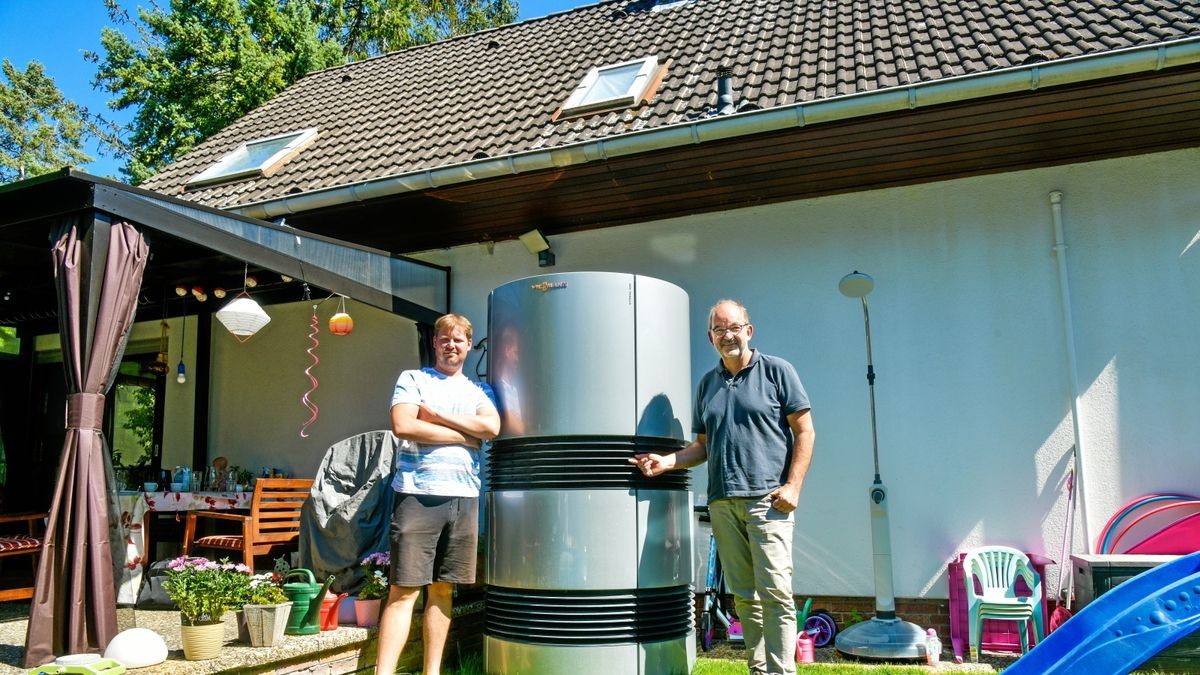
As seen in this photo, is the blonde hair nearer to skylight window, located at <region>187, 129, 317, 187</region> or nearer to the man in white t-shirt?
the man in white t-shirt

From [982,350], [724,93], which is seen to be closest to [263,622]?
[724,93]

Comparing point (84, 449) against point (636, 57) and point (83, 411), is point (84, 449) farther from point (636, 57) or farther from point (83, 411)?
point (636, 57)

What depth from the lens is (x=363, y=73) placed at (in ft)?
30.4

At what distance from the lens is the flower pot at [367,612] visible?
4.04m

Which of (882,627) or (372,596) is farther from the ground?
(372,596)

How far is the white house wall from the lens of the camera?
4637 millimetres

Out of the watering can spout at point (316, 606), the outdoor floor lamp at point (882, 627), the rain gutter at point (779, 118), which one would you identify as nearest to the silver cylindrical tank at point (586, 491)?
the watering can spout at point (316, 606)

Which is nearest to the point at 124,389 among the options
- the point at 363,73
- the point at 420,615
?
the point at 363,73

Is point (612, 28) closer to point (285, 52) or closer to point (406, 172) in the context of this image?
point (406, 172)

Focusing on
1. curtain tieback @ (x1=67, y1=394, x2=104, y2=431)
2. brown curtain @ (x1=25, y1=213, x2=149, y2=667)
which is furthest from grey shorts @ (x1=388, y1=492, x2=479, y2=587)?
curtain tieback @ (x1=67, y1=394, x2=104, y2=431)

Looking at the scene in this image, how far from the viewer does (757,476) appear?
333cm

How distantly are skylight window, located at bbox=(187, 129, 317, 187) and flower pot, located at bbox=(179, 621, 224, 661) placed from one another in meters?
4.36

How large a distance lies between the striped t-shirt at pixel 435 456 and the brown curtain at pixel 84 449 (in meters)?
1.20

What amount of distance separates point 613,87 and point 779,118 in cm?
205
